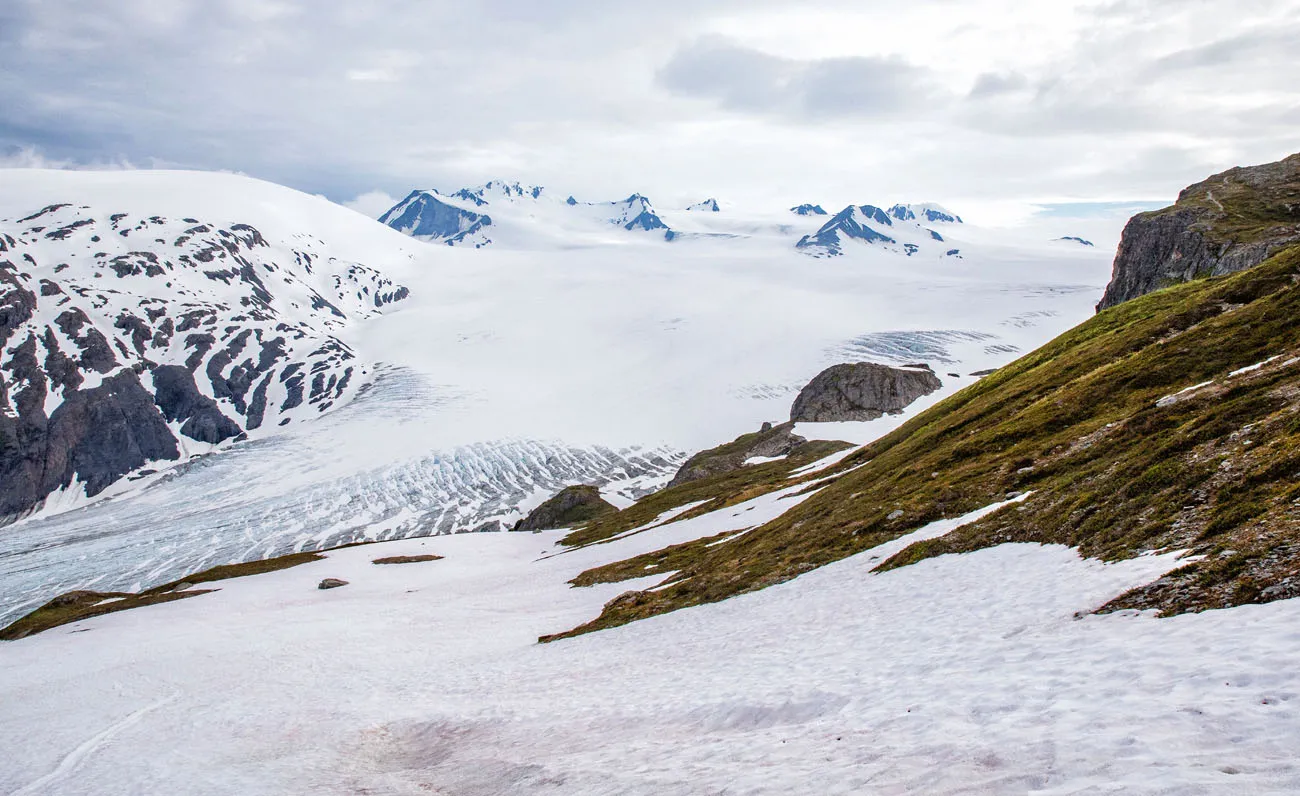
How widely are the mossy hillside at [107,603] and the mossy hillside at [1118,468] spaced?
178 ft

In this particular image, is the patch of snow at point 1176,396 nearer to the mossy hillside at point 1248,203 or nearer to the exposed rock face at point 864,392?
the mossy hillside at point 1248,203

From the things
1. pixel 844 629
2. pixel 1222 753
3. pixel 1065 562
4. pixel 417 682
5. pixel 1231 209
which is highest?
pixel 1231 209

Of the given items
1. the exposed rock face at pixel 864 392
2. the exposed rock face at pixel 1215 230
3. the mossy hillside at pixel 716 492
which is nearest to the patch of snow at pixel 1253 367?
the mossy hillside at pixel 716 492

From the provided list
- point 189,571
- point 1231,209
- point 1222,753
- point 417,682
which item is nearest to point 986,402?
point 417,682

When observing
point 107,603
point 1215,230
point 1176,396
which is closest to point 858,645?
point 1176,396

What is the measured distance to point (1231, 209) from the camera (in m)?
82.6

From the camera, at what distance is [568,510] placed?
403ft

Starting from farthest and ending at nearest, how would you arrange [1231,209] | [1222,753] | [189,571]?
1. [189,571]
2. [1231,209]
3. [1222,753]

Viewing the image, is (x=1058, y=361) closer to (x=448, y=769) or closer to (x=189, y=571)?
(x=448, y=769)

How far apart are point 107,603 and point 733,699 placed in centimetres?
8589

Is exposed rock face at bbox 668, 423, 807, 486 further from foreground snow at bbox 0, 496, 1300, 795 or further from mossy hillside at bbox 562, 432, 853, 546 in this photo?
foreground snow at bbox 0, 496, 1300, 795

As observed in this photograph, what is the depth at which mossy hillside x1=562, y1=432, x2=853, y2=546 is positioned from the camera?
75.4 meters

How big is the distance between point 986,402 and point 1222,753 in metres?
47.0

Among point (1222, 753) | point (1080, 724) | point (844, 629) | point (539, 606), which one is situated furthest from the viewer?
point (539, 606)
